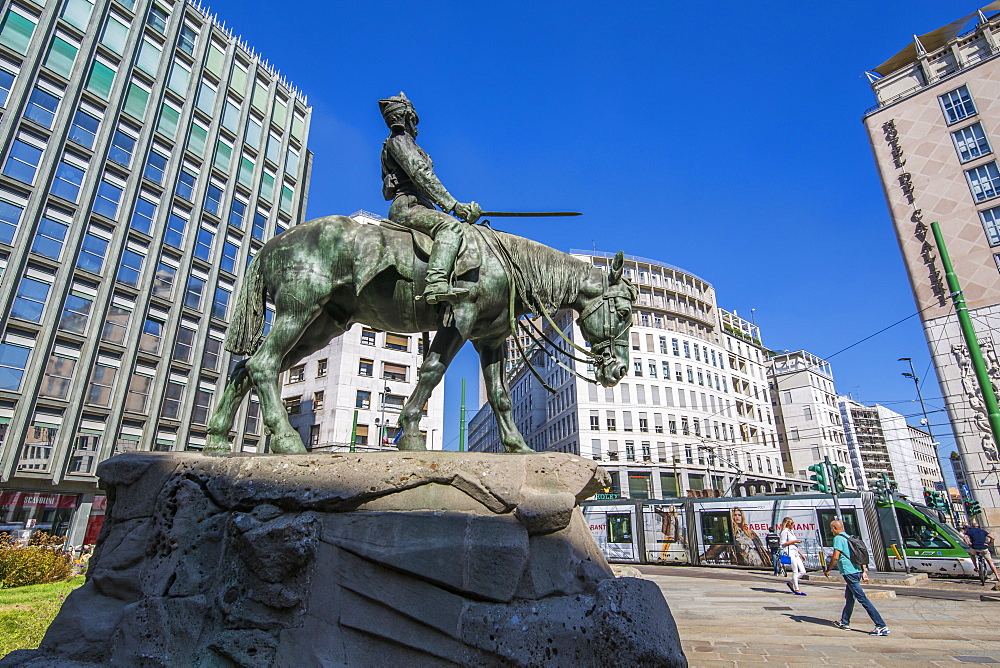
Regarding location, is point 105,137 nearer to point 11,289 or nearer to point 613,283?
point 11,289

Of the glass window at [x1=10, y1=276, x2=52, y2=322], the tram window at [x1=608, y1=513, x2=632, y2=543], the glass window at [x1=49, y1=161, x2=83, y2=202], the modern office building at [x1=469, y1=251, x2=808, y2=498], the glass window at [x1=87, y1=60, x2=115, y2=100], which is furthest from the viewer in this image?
the modern office building at [x1=469, y1=251, x2=808, y2=498]

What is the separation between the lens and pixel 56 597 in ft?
33.6

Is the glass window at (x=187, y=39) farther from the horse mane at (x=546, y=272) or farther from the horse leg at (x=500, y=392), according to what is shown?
the horse leg at (x=500, y=392)

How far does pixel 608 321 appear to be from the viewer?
5113 mm

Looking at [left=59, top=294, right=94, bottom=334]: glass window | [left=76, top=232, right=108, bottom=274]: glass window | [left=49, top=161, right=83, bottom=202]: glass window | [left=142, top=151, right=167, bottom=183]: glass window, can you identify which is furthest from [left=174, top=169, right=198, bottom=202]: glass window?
[left=59, top=294, right=94, bottom=334]: glass window

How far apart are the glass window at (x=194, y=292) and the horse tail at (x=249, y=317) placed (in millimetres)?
33504

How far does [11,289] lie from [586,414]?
48.8 metres

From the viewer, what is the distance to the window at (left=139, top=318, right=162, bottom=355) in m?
31.3

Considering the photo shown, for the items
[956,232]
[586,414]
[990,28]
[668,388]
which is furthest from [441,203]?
[668,388]

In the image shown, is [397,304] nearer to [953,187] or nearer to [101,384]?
[101,384]

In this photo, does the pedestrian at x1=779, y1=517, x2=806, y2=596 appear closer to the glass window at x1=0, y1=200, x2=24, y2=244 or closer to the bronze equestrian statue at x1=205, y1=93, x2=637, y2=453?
the bronze equestrian statue at x1=205, y1=93, x2=637, y2=453

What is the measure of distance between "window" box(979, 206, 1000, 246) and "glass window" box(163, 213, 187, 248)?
47938 mm

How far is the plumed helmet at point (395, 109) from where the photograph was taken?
537 centimetres

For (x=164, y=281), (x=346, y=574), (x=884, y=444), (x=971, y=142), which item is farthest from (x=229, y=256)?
(x=884, y=444)
